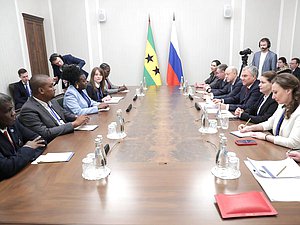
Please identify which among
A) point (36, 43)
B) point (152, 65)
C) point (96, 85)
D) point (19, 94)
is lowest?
point (19, 94)

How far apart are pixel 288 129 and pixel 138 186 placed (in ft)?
4.26

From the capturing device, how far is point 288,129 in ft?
6.47

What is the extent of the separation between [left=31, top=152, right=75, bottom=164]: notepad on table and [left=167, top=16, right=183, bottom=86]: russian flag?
4.68 metres

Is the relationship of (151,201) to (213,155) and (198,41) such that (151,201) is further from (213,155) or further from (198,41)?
(198,41)

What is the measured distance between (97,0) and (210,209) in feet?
19.4

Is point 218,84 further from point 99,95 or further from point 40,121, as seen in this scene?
point 40,121

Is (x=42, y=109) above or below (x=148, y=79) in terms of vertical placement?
above

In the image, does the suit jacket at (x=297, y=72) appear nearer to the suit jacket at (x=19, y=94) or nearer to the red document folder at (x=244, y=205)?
the red document folder at (x=244, y=205)

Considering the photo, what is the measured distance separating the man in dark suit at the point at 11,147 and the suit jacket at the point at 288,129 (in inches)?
63.7

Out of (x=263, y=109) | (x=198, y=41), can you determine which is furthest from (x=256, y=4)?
(x=263, y=109)

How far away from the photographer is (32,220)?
1.06 meters

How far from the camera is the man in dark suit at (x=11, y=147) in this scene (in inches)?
56.8

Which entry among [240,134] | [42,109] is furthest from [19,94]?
[240,134]

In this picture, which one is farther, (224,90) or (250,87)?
(224,90)
